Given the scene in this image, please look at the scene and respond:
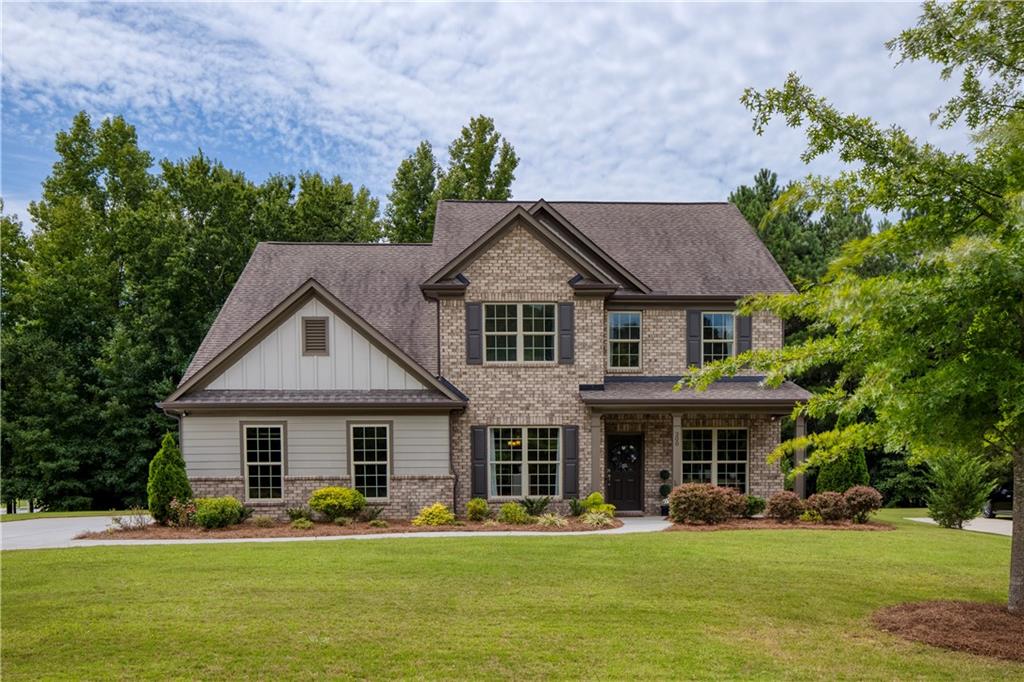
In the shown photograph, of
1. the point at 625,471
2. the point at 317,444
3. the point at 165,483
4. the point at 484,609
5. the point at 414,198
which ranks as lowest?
the point at 625,471

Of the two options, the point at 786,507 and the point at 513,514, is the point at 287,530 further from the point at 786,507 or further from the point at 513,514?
the point at 786,507

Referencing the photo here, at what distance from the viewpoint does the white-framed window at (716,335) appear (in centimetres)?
2162

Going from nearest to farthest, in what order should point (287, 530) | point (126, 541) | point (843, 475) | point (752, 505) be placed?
point (126, 541), point (287, 530), point (752, 505), point (843, 475)

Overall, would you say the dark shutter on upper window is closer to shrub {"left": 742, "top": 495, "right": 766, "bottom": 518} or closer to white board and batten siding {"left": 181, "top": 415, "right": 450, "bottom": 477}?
white board and batten siding {"left": 181, "top": 415, "right": 450, "bottom": 477}

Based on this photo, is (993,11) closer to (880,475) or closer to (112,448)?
(880,475)

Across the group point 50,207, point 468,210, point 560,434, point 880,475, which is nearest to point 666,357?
point 560,434

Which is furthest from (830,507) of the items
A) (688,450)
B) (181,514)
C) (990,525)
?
(181,514)

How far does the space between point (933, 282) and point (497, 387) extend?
1343 centimetres

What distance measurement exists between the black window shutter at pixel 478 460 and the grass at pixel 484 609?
4.95 metres

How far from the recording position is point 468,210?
24891 mm

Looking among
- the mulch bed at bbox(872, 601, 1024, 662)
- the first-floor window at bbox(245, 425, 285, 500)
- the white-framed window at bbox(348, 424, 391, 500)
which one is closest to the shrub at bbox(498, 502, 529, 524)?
the white-framed window at bbox(348, 424, 391, 500)

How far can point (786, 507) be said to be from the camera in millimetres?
18719

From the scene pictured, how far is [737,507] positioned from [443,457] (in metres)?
7.35

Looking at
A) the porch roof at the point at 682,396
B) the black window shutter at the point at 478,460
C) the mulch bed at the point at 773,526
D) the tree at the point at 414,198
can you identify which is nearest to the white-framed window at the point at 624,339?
the porch roof at the point at 682,396
